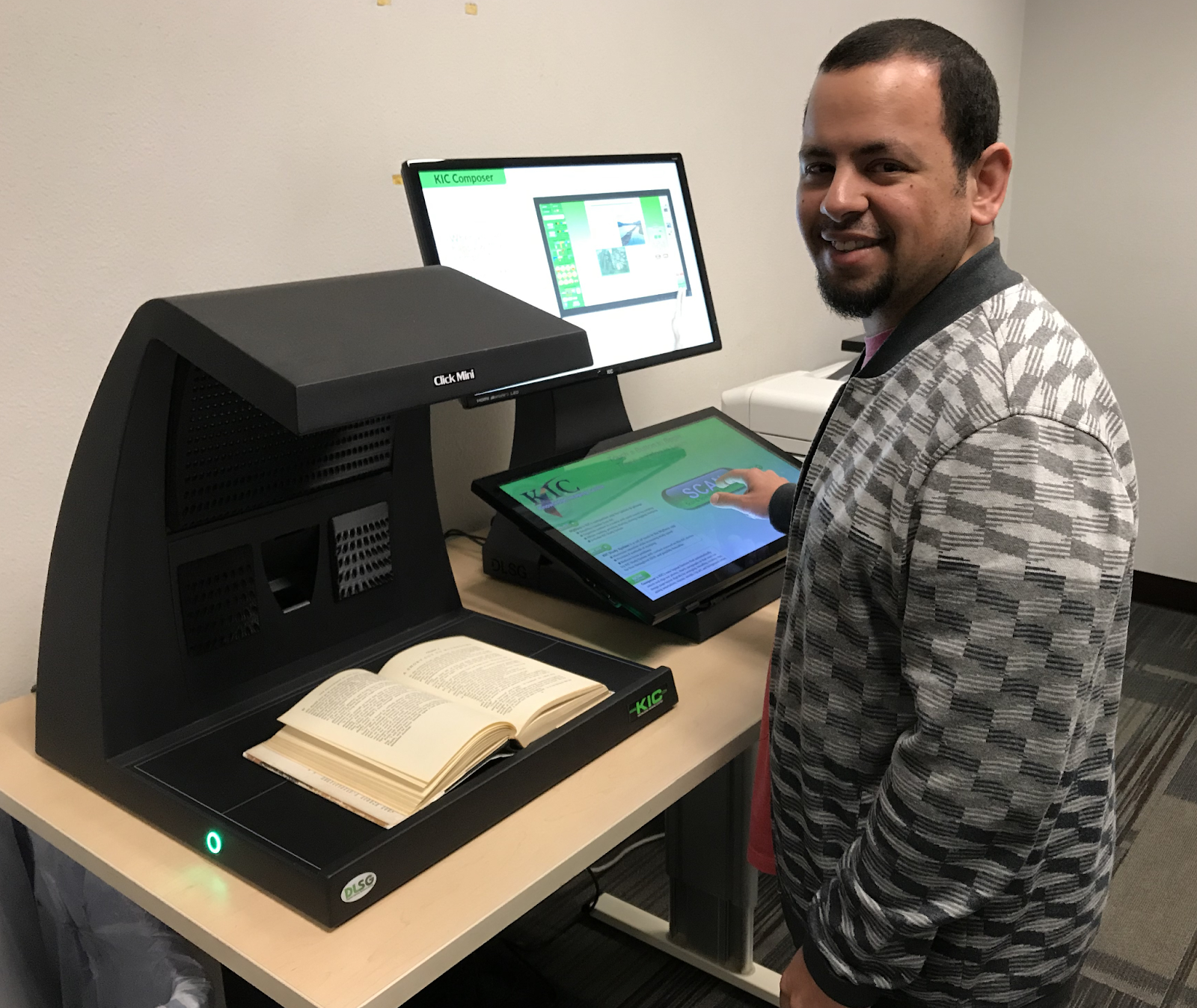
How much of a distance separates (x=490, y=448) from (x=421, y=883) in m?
0.97

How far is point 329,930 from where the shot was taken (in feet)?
2.72

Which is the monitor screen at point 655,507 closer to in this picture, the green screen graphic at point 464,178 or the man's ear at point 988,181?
the green screen graphic at point 464,178

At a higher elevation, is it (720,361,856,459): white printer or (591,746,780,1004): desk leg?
(720,361,856,459): white printer

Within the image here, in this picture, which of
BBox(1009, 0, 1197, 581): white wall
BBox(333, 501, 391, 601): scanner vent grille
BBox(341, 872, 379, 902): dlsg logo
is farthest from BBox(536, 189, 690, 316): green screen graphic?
BBox(1009, 0, 1197, 581): white wall

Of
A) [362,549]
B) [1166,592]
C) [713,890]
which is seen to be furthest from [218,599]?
[1166,592]

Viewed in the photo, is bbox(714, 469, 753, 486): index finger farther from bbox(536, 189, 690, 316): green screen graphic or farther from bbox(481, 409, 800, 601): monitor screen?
bbox(536, 189, 690, 316): green screen graphic

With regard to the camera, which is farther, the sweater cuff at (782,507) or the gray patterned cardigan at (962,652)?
the sweater cuff at (782,507)

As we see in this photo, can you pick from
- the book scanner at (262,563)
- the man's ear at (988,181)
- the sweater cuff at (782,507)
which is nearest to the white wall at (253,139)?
the book scanner at (262,563)

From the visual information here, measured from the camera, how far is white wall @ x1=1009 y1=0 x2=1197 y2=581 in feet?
9.40

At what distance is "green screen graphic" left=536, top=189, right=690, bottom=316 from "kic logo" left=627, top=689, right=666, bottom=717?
61 cm

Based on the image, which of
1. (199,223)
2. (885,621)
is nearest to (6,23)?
(199,223)

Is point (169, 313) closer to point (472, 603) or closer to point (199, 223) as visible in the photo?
point (199, 223)

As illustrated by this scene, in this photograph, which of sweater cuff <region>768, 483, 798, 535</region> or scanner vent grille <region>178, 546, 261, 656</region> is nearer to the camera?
scanner vent grille <region>178, 546, 261, 656</region>

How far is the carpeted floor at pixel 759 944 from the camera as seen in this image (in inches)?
69.1
